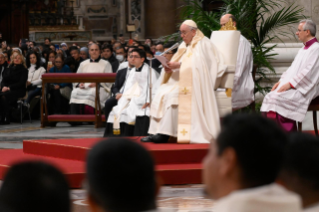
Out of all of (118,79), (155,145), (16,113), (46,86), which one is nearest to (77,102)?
(46,86)

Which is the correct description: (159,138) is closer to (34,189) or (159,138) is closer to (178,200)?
(178,200)

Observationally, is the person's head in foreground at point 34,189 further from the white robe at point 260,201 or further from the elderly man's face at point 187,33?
the elderly man's face at point 187,33

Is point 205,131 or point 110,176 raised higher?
point 110,176

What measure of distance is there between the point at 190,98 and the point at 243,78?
1455 mm

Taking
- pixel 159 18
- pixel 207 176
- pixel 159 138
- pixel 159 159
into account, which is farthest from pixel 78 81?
pixel 159 18

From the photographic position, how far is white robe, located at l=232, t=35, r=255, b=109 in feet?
25.1

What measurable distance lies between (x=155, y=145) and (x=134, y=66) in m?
2.79

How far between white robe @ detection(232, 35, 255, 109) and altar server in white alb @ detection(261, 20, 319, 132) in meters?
0.57

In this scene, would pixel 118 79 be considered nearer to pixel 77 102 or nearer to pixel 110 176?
pixel 77 102

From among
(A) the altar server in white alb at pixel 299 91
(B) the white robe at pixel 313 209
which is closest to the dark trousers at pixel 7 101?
(A) the altar server in white alb at pixel 299 91

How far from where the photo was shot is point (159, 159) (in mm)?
5980

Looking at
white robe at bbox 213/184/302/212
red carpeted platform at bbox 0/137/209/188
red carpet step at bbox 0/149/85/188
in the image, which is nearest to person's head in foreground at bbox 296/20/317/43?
red carpeted platform at bbox 0/137/209/188

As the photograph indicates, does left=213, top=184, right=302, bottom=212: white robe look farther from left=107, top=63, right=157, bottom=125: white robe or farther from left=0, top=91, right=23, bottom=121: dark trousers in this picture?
left=0, top=91, right=23, bottom=121: dark trousers

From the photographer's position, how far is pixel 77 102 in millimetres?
11336
